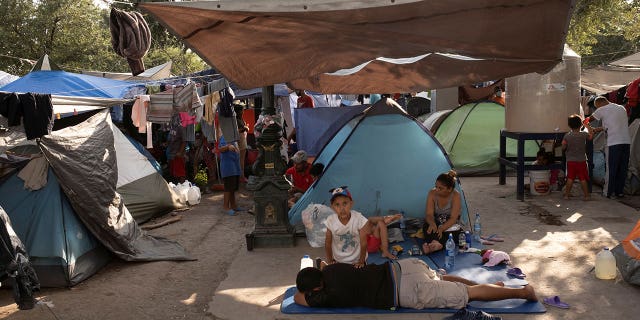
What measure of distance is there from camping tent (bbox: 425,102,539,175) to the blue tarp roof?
682 centimetres

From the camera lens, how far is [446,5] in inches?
157

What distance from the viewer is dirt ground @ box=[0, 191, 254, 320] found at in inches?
203

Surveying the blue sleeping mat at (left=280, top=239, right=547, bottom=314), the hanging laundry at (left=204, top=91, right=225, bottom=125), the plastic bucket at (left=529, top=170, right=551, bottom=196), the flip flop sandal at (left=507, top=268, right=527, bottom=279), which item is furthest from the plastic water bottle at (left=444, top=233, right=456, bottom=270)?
the hanging laundry at (left=204, top=91, right=225, bottom=125)

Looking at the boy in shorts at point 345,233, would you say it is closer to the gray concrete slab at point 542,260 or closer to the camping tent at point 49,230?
the gray concrete slab at point 542,260

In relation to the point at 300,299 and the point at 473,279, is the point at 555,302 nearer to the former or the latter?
the point at 473,279

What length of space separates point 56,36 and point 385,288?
22.9 metres

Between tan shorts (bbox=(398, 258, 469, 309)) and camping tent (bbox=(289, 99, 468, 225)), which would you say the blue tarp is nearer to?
camping tent (bbox=(289, 99, 468, 225))

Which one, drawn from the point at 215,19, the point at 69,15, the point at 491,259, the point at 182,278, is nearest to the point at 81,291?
the point at 182,278

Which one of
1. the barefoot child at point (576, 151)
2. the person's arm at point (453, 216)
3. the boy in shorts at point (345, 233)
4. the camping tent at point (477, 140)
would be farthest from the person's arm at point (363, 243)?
the camping tent at point (477, 140)

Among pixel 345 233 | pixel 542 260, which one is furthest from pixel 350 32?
pixel 542 260

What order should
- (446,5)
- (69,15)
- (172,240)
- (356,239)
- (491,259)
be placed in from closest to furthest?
(446,5) → (356,239) → (491,259) → (172,240) → (69,15)

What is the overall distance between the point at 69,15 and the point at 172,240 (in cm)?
1921

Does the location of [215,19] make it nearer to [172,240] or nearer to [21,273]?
[21,273]

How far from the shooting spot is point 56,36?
23688 mm
